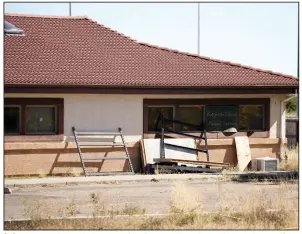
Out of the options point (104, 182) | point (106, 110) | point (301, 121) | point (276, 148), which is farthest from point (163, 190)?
point (276, 148)

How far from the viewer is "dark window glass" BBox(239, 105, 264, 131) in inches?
898

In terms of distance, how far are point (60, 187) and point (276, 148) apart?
8.51 metres

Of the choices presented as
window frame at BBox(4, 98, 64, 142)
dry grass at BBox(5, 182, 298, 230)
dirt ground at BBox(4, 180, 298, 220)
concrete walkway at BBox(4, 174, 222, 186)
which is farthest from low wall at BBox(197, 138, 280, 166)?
dry grass at BBox(5, 182, 298, 230)

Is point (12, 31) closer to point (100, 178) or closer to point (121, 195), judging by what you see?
point (121, 195)

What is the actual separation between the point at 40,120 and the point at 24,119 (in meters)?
0.52

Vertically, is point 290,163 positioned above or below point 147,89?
below

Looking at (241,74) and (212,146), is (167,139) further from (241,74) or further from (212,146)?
(241,74)

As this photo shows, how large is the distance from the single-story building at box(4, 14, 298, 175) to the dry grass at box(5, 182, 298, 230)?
25.7ft

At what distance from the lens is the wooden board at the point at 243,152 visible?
72.9 ft

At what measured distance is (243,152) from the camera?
73.3ft

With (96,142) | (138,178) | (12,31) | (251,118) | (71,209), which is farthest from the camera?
(251,118)

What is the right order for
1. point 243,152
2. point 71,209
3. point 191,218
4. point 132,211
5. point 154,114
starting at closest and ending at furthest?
point 191,218 < point 132,211 < point 71,209 < point 154,114 < point 243,152

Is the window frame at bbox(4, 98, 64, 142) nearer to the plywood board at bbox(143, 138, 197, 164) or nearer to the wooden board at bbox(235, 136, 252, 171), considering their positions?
the plywood board at bbox(143, 138, 197, 164)

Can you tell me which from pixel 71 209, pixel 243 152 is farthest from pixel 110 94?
pixel 71 209
